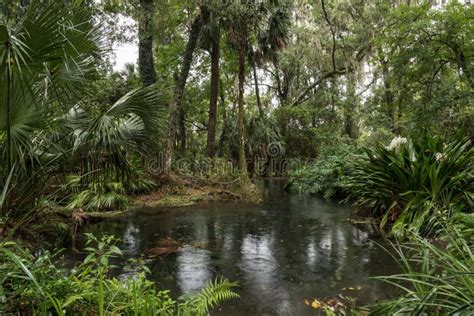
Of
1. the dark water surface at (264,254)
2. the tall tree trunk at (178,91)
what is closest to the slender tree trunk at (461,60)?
the dark water surface at (264,254)

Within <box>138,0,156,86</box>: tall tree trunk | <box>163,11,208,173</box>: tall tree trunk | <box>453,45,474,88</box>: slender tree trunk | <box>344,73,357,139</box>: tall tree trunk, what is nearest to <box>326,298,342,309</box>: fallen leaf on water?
<box>453,45,474,88</box>: slender tree trunk

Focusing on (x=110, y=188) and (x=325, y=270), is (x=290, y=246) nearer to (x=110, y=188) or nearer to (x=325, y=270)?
(x=325, y=270)

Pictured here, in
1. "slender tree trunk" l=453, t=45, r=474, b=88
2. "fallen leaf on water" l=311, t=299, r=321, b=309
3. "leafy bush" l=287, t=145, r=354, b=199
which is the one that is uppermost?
"slender tree trunk" l=453, t=45, r=474, b=88

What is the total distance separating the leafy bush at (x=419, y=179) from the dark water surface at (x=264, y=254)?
68 centimetres

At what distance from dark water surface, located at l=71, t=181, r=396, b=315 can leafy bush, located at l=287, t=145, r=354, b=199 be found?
2520 millimetres

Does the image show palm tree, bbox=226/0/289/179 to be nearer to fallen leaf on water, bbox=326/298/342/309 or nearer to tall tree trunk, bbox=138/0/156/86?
tall tree trunk, bbox=138/0/156/86

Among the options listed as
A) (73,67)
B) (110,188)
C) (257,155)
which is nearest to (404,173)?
(73,67)

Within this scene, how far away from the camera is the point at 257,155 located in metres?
19.4

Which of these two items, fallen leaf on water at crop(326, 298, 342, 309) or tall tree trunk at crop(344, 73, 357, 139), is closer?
fallen leaf on water at crop(326, 298, 342, 309)

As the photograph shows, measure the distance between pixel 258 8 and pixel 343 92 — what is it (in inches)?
482

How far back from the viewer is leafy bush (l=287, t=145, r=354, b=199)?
11172 mm

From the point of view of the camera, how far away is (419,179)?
5508 mm

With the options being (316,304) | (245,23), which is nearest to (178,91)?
(245,23)

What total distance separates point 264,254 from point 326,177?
7598 mm
